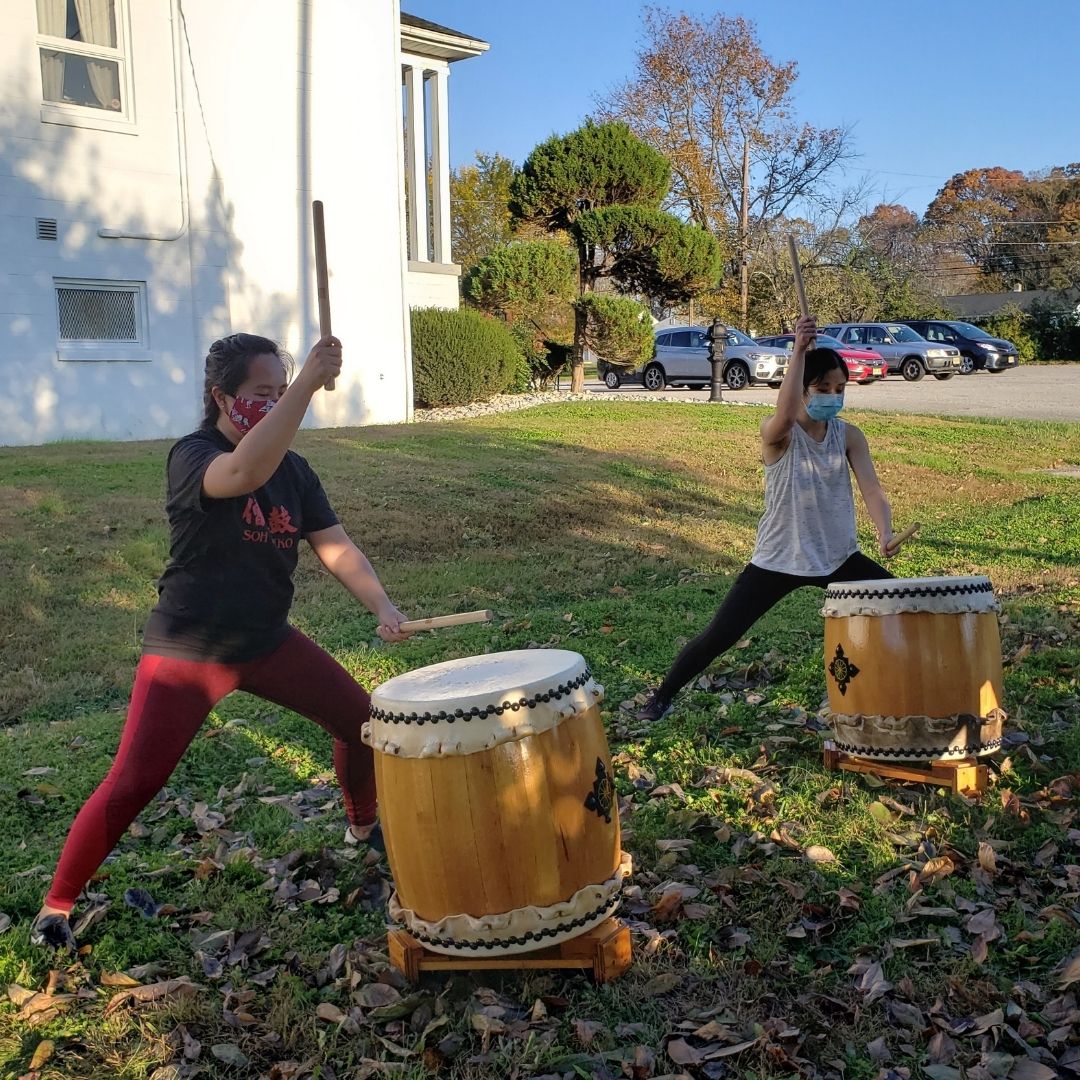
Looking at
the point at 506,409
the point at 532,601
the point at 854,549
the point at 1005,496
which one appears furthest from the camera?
the point at 506,409

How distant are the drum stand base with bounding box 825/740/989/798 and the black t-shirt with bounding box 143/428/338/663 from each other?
255 cm

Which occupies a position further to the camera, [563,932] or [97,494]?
[97,494]

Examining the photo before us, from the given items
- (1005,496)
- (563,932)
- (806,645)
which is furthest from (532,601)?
(1005,496)

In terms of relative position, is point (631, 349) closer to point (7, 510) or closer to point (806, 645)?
point (7, 510)

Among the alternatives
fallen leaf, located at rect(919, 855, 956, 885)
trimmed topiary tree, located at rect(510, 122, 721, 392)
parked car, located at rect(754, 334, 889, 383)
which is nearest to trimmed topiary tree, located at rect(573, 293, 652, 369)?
trimmed topiary tree, located at rect(510, 122, 721, 392)

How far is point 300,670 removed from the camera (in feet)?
12.4

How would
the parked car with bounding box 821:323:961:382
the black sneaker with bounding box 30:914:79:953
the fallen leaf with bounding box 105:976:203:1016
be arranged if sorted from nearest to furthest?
1. the fallen leaf with bounding box 105:976:203:1016
2. the black sneaker with bounding box 30:914:79:953
3. the parked car with bounding box 821:323:961:382

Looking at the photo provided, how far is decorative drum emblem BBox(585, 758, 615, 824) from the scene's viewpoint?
3285mm

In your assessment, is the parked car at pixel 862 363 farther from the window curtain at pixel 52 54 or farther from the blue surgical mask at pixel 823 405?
the blue surgical mask at pixel 823 405

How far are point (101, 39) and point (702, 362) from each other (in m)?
16.7

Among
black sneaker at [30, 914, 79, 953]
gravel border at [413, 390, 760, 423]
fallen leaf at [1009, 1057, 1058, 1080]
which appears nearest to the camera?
fallen leaf at [1009, 1057, 1058, 1080]

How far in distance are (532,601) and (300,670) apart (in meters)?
5.13

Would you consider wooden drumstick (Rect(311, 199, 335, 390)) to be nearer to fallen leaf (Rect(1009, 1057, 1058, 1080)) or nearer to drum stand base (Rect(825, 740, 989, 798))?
fallen leaf (Rect(1009, 1057, 1058, 1080))

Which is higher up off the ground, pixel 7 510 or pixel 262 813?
pixel 7 510
